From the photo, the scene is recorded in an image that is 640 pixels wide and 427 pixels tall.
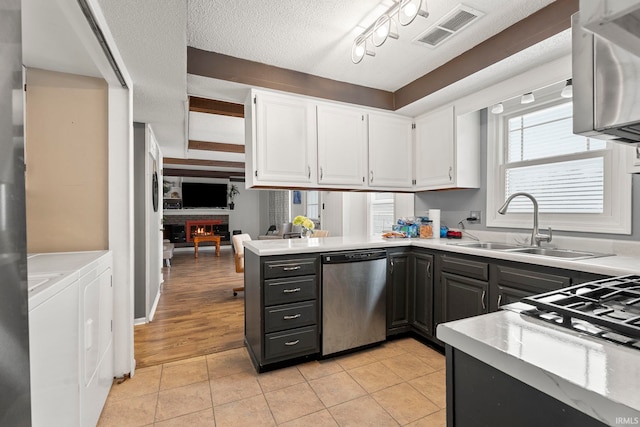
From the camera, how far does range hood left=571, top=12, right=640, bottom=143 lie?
61cm

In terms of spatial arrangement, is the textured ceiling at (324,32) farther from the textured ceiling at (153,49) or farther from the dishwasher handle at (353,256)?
the dishwasher handle at (353,256)

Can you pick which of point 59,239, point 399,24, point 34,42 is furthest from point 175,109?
point 399,24

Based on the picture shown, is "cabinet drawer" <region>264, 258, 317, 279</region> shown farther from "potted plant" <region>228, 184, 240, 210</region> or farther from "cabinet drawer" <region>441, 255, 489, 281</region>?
"potted plant" <region>228, 184, 240, 210</region>

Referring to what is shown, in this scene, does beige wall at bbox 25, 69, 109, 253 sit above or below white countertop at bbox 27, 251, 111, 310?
above

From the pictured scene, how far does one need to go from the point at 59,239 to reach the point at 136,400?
113cm

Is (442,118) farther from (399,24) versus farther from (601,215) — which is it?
(601,215)

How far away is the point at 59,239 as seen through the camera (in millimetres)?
1925

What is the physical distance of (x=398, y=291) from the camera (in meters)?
2.67

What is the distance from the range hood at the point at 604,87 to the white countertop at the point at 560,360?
47 centimetres

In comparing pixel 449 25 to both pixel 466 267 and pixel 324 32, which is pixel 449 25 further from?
pixel 466 267

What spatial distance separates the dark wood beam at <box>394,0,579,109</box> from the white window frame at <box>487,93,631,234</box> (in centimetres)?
63

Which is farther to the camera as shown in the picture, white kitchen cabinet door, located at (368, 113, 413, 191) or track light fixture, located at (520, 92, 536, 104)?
white kitchen cabinet door, located at (368, 113, 413, 191)

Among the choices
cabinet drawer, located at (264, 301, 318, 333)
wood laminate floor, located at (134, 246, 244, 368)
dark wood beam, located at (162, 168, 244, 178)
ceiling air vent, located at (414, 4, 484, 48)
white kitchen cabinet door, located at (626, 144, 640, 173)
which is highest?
ceiling air vent, located at (414, 4, 484, 48)

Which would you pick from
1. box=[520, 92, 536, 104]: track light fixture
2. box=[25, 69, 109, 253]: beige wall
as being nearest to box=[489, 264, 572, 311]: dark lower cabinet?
box=[520, 92, 536, 104]: track light fixture
